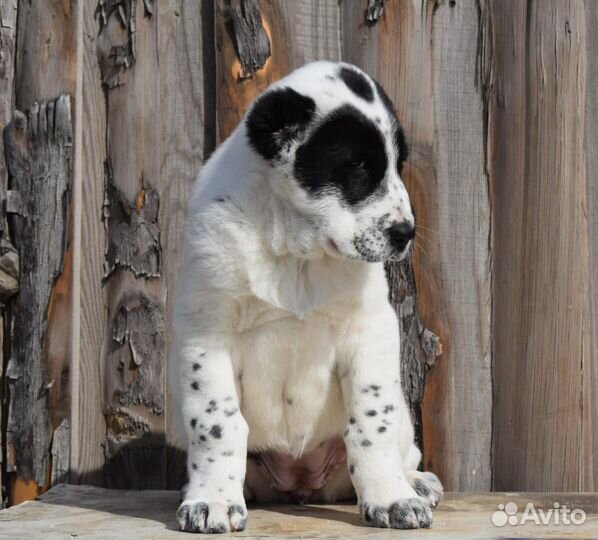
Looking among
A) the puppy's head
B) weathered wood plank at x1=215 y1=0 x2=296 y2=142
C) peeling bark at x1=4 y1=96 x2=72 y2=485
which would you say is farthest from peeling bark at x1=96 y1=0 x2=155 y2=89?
the puppy's head

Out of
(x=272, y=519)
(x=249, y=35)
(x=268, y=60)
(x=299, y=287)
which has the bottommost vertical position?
(x=272, y=519)

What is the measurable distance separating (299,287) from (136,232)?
1264 mm

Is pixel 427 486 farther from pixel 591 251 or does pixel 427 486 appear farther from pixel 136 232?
pixel 136 232

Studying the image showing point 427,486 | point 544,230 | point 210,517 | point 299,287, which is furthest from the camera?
point 544,230

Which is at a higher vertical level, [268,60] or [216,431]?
[268,60]

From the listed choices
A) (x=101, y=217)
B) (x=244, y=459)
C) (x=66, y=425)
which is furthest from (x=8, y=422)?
(x=244, y=459)

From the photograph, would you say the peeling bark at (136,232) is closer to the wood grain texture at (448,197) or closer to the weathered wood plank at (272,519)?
the weathered wood plank at (272,519)

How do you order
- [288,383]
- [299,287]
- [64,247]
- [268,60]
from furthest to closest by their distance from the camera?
[64,247] < [268,60] < [288,383] < [299,287]

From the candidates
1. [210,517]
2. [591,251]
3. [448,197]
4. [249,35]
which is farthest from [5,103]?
[591,251]

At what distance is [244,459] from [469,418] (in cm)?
129

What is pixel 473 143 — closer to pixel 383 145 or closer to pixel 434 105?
pixel 434 105

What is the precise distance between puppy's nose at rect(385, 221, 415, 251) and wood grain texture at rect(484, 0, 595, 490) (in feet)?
3.51

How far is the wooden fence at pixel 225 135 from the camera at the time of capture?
15.6 feet

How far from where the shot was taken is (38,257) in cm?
501
